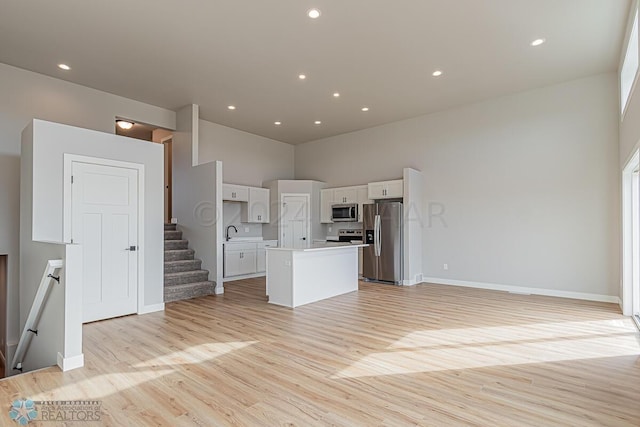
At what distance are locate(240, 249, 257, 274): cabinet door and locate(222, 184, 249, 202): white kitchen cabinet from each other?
1.27 metres

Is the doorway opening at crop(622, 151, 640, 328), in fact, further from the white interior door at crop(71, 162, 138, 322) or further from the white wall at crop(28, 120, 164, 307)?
the white interior door at crop(71, 162, 138, 322)

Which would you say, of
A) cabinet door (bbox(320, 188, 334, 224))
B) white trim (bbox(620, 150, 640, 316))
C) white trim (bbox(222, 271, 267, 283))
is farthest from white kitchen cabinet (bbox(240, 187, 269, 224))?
white trim (bbox(620, 150, 640, 316))

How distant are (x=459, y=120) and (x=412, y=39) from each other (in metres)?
3.07

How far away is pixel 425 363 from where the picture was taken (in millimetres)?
3090

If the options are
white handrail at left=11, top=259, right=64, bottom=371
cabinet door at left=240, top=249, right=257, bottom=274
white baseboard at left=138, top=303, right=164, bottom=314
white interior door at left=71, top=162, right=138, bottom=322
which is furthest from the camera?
cabinet door at left=240, top=249, right=257, bottom=274

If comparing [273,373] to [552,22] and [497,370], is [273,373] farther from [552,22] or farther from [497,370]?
[552,22]

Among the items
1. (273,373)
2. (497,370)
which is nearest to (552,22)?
(497,370)

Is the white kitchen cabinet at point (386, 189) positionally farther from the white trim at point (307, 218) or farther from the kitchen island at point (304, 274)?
the kitchen island at point (304, 274)

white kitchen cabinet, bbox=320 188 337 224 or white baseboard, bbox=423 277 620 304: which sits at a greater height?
white kitchen cabinet, bbox=320 188 337 224

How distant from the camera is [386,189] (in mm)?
7473

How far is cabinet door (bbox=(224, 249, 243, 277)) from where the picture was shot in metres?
7.49

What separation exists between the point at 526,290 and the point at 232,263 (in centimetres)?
596

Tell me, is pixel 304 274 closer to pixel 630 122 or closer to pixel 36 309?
pixel 36 309


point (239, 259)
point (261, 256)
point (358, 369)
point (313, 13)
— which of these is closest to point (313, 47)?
point (313, 13)
